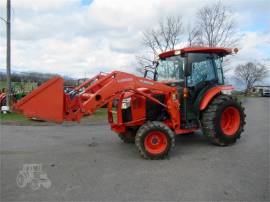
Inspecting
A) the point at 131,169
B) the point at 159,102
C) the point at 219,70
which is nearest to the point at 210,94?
the point at 219,70

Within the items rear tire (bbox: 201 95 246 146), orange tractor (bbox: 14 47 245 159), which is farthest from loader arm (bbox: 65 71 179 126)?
rear tire (bbox: 201 95 246 146)

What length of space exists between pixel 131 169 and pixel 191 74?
10.1 feet

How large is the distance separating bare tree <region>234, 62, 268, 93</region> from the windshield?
70.4 m

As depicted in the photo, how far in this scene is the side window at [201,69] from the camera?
8.71m

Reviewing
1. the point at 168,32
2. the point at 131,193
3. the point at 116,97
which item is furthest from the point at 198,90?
the point at 168,32

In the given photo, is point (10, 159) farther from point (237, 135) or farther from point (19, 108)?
point (237, 135)

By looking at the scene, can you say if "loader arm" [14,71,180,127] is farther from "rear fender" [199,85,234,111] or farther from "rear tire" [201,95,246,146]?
"rear tire" [201,95,246,146]

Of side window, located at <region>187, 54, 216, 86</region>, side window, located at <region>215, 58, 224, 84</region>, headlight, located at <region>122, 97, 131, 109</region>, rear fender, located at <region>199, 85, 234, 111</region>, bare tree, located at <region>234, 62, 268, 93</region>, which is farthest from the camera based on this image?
bare tree, located at <region>234, 62, 268, 93</region>

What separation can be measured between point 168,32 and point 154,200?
89.7 feet

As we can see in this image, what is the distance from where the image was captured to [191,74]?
8.62 metres

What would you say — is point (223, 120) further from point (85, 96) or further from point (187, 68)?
point (85, 96)

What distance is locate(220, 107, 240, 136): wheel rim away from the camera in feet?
29.8

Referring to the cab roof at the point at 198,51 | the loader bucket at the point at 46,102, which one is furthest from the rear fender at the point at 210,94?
the loader bucket at the point at 46,102

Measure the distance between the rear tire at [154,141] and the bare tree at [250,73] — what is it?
72.2 m
